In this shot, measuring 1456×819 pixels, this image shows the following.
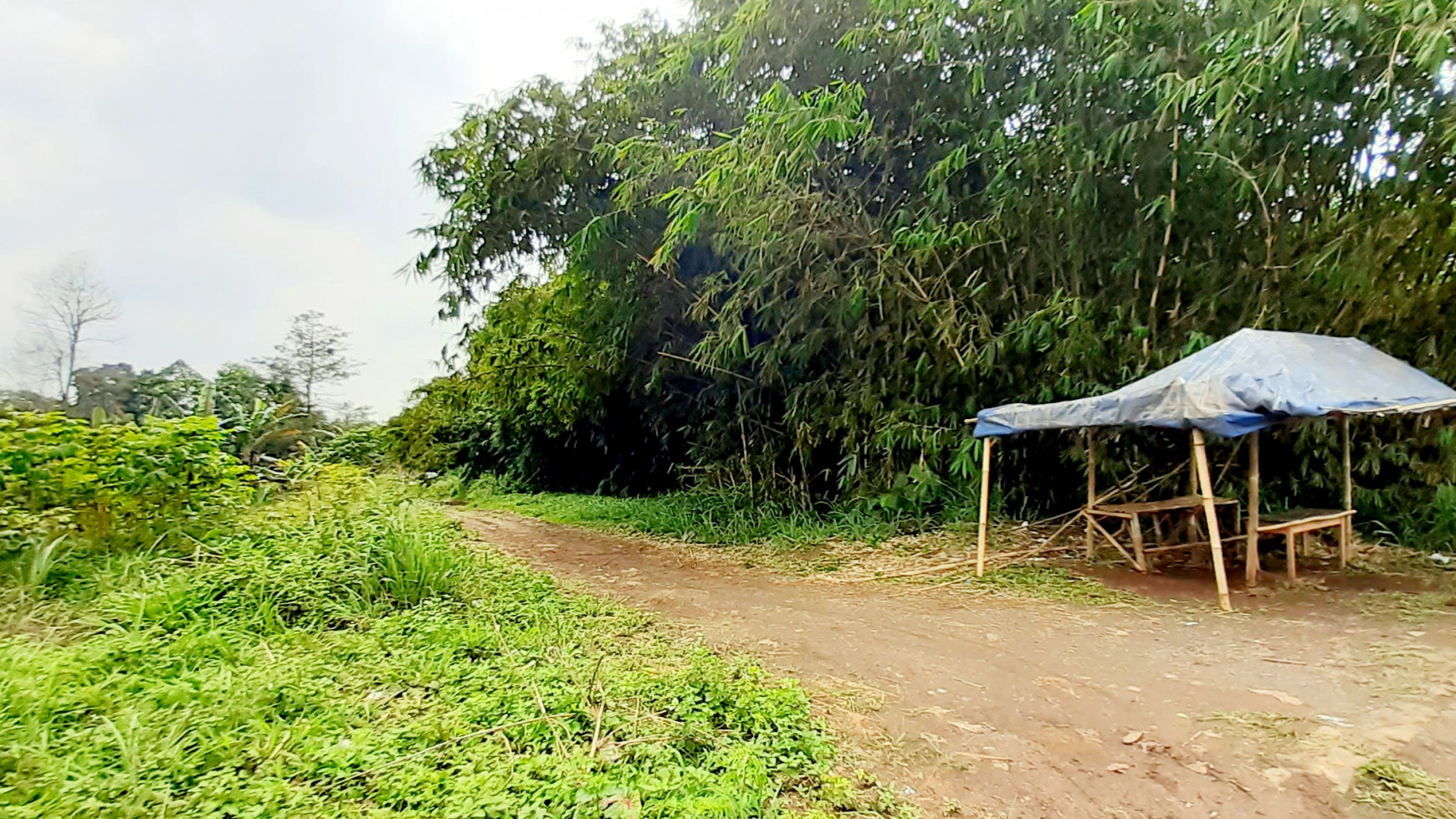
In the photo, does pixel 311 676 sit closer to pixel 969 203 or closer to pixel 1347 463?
pixel 969 203

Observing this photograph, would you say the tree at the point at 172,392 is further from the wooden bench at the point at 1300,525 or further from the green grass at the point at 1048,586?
the wooden bench at the point at 1300,525

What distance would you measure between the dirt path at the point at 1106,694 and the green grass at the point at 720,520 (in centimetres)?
177

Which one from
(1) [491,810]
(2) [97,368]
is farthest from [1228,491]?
(2) [97,368]

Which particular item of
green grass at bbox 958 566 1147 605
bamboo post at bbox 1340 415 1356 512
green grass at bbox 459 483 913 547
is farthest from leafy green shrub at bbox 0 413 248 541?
bamboo post at bbox 1340 415 1356 512

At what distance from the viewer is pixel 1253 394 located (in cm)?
355

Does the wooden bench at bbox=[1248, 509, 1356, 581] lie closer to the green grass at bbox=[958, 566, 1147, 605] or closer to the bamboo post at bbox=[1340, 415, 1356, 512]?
the bamboo post at bbox=[1340, 415, 1356, 512]

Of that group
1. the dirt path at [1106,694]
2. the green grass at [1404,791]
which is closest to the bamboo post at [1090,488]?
the dirt path at [1106,694]

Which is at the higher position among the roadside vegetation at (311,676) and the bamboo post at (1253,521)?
the bamboo post at (1253,521)

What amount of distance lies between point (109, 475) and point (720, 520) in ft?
15.9

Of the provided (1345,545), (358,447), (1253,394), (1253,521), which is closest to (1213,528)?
(1253,521)

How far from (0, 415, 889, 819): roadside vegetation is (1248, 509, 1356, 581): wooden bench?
3.38 meters

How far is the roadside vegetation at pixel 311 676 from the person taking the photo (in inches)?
65.5

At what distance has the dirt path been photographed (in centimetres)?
185

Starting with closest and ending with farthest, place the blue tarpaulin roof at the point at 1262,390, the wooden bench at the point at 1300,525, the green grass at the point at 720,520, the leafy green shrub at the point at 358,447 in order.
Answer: the blue tarpaulin roof at the point at 1262,390, the wooden bench at the point at 1300,525, the green grass at the point at 720,520, the leafy green shrub at the point at 358,447
